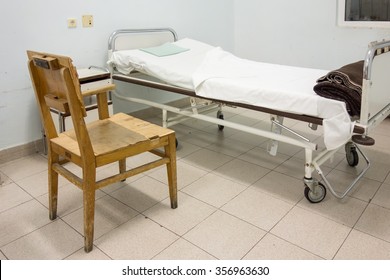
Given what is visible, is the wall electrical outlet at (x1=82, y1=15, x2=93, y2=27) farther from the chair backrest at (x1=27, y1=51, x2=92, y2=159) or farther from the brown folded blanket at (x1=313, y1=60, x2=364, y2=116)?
the brown folded blanket at (x1=313, y1=60, x2=364, y2=116)

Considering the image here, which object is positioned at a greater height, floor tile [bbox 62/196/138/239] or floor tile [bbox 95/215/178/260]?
floor tile [bbox 62/196/138/239]

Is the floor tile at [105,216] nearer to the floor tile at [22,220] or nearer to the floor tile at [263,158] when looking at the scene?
the floor tile at [22,220]

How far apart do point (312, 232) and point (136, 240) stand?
0.95 metres

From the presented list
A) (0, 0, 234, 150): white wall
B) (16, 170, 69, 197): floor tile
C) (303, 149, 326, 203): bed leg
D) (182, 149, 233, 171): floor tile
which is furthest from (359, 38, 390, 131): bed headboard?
(0, 0, 234, 150): white wall

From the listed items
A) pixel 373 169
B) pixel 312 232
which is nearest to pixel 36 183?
pixel 312 232

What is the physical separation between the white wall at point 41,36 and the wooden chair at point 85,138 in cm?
106

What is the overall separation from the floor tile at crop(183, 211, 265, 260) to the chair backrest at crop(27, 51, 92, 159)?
745mm

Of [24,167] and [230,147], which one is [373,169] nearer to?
[230,147]

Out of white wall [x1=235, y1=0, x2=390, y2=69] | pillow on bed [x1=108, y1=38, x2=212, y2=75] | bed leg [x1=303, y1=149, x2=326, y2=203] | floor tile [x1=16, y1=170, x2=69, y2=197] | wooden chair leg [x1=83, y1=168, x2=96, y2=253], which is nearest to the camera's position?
wooden chair leg [x1=83, y1=168, x2=96, y2=253]

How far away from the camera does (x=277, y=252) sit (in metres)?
1.71

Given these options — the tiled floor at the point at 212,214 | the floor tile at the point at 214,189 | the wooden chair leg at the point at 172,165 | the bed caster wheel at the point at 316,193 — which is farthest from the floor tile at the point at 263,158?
the wooden chair leg at the point at 172,165

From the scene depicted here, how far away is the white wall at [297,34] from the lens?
353cm

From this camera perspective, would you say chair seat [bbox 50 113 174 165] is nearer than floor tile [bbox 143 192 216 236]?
Yes

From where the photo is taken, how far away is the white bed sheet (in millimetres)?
1802
